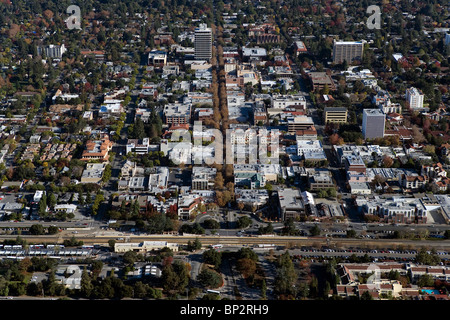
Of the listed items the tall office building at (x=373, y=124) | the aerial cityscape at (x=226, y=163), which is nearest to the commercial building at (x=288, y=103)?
the aerial cityscape at (x=226, y=163)

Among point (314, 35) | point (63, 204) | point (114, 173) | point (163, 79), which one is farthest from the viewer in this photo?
point (314, 35)

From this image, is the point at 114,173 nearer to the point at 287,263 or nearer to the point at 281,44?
the point at 287,263

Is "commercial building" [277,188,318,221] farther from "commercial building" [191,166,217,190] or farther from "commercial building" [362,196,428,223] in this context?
"commercial building" [191,166,217,190]

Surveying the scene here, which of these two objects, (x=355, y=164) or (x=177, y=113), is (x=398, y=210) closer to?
(x=355, y=164)

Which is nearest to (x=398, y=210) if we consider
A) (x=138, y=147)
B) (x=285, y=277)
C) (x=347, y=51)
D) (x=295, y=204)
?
(x=295, y=204)

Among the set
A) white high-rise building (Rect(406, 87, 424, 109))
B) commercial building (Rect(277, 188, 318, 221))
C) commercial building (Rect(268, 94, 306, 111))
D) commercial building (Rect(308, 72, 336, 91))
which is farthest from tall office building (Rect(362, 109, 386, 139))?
commercial building (Rect(277, 188, 318, 221))

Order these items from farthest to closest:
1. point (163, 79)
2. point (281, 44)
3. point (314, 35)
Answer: point (314, 35) → point (281, 44) → point (163, 79)

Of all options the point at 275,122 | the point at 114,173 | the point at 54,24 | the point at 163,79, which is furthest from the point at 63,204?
the point at 54,24
